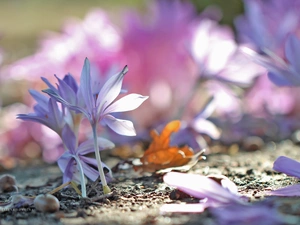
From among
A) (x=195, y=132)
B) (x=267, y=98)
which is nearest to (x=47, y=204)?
(x=195, y=132)

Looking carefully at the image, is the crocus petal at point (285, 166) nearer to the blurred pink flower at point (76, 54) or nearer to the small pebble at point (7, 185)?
the small pebble at point (7, 185)

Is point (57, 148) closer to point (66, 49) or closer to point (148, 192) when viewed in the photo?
point (66, 49)

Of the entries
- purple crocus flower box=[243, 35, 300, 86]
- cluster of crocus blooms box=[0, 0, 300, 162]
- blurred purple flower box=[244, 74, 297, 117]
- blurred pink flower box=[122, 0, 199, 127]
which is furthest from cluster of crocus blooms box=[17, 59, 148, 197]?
blurred purple flower box=[244, 74, 297, 117]

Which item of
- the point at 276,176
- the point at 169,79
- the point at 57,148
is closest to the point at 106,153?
the point at 57,148

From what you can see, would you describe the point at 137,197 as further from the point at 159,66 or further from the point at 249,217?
the point at 159,66

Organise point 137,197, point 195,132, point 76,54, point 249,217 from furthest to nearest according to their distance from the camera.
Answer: point 76,54, point 195,132, point 137,197, point 249,217

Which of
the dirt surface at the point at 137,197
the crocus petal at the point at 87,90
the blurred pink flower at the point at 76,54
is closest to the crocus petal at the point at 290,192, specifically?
the dirt surface at the point at 137,197

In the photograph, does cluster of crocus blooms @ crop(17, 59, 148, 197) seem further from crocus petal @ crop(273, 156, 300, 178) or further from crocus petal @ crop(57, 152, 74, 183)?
crocus petal @ crop(273, 156, 300, 178)
